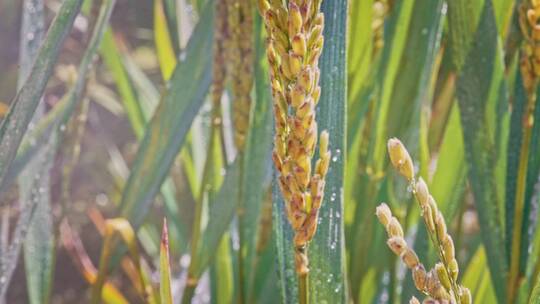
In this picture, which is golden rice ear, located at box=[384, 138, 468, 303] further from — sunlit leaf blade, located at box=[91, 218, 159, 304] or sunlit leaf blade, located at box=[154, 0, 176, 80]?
sunlit leaf blade, located at box=[154, 0, 176, 80]

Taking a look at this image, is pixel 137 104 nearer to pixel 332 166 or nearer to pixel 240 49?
pixel 240 49

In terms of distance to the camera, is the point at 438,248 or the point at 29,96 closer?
the point at 438,248

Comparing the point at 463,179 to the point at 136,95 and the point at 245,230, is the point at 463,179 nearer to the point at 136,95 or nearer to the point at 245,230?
the point at 245,230

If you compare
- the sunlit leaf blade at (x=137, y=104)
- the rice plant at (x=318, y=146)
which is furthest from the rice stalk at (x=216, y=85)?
the sunlit leaf blade at (x=137, y=104)

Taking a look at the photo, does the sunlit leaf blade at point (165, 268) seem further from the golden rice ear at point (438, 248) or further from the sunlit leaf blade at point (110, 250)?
the sunlit leaf blade at point (110, 250)

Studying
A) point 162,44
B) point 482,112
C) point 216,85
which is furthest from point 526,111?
point 162,44

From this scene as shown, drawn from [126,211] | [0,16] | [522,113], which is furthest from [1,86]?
[522,113]
